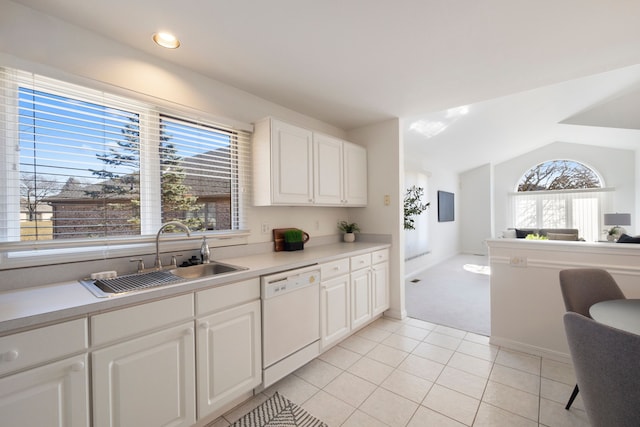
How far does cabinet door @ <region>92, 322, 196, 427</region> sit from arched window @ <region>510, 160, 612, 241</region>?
897cm

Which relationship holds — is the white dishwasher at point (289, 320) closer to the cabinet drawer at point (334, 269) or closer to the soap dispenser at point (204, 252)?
the cabinet drawer at point (334, 269)

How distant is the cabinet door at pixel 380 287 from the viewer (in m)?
2.97

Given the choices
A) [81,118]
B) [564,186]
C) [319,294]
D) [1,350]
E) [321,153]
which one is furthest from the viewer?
[564,186]

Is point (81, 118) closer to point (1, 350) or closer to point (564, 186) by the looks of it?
point (1, 350)

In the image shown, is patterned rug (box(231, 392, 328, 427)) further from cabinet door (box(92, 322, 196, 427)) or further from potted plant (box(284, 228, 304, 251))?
potted plant (box(284, 228, 304, 251))

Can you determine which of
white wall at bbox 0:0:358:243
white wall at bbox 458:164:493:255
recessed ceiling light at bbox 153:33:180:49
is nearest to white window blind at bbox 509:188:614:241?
white wall at bbox 458:164:493:255

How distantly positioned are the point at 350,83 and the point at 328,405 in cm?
253

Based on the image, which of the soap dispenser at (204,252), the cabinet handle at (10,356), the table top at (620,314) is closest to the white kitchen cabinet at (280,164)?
the soap dispenser at (204,252)

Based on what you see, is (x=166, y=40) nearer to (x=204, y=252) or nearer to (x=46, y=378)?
(x=204, y=252)

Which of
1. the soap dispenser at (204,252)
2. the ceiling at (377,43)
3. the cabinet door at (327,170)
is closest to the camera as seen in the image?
the ceiling at (377,43)

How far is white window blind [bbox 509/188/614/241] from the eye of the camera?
666 cm

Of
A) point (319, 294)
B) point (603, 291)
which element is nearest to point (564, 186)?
point (603, 291)

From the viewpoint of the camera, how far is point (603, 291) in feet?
5.76

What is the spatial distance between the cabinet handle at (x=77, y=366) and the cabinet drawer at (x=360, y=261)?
2.03 meters
